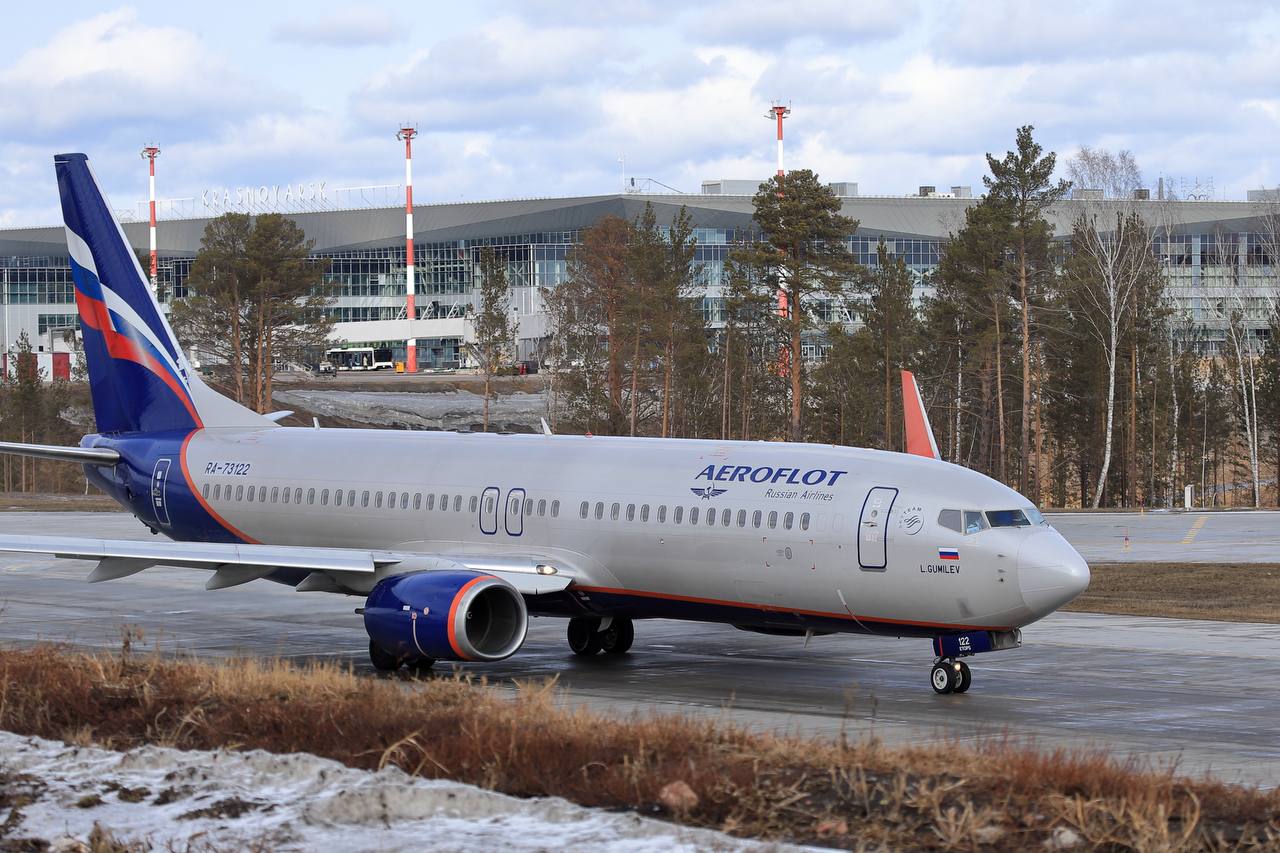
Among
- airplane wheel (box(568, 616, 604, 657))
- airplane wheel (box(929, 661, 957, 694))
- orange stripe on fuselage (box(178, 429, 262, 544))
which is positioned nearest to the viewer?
airplane wheel (box(929, 661, 957, 694))

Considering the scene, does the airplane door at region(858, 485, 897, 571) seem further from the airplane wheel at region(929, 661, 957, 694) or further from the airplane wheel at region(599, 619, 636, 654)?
the airplane wheel at region(599, 619, 636, 654)

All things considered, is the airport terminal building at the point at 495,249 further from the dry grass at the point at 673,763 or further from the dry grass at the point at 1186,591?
the dry grass at the point at 673,763

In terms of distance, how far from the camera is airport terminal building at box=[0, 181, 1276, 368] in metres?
137

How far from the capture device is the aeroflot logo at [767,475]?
2106 cm

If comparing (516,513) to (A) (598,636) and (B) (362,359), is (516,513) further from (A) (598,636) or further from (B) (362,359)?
(B) (362,359)

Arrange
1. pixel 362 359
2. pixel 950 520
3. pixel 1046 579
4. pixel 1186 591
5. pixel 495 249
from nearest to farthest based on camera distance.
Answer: pixel 1046 579
pixel 950 520
pixel 1186 591
pixel 362 359
pixel 495 249

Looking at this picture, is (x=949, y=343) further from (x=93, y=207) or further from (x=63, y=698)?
(x=63, y=698)

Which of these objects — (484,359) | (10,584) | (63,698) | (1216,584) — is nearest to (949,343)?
(484,359)

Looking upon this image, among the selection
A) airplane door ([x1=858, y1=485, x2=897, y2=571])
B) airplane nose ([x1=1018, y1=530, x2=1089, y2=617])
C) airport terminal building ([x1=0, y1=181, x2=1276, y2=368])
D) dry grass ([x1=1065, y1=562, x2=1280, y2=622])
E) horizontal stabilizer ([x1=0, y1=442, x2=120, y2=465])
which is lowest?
dry grass ([x1=1065, y1=562, x2=1280, y2=622])

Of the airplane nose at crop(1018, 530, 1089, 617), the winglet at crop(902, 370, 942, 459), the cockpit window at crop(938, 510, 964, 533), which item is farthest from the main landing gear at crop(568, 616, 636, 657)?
the airplane nose at crop(1018, 530, 1089, 617)

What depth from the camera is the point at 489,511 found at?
77.5 ft

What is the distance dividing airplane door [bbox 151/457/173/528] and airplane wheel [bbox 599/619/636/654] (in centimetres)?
824

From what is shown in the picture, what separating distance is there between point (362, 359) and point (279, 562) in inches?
5085

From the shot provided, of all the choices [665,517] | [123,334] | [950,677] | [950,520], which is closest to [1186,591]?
[950,677]
